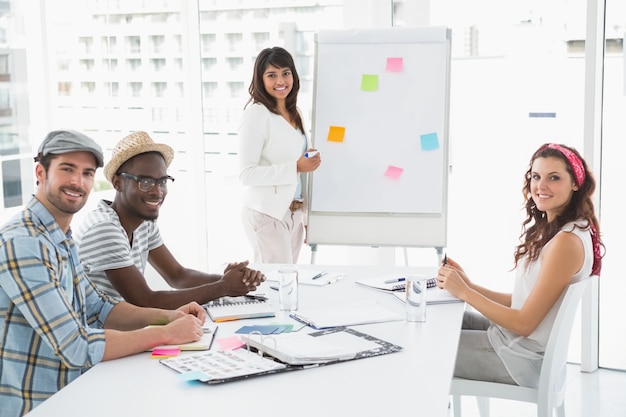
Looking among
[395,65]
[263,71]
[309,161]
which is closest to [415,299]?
[309,161]

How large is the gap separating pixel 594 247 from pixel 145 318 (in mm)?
1436

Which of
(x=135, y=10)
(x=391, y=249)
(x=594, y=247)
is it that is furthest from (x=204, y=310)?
(x=135, y=10)

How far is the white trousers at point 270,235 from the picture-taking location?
12.5 feet

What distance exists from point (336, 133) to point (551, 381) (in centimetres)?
178

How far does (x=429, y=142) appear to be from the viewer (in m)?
3.66

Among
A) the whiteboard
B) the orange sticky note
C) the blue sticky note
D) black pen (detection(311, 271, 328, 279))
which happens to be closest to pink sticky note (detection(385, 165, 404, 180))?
the whiteboard

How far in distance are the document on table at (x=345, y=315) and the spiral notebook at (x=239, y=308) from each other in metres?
0.11

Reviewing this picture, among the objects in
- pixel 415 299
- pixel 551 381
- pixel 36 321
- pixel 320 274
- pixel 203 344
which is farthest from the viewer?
pixel 320 274

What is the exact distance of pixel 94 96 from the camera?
4.57 metres

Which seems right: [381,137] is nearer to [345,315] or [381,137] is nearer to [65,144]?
[345,315]

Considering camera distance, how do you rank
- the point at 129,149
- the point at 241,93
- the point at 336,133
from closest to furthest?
the point at 129,149
the point at 336,133
the point at 241,93

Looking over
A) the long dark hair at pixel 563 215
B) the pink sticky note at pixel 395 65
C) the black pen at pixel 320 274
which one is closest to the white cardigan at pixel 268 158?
the pink sticky note at pixel 395 65

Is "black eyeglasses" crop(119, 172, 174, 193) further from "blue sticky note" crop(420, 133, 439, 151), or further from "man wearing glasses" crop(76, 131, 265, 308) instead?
"blue sticky note" crop(420, 133, 439, 151)

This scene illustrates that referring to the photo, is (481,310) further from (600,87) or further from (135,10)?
(135,10)
